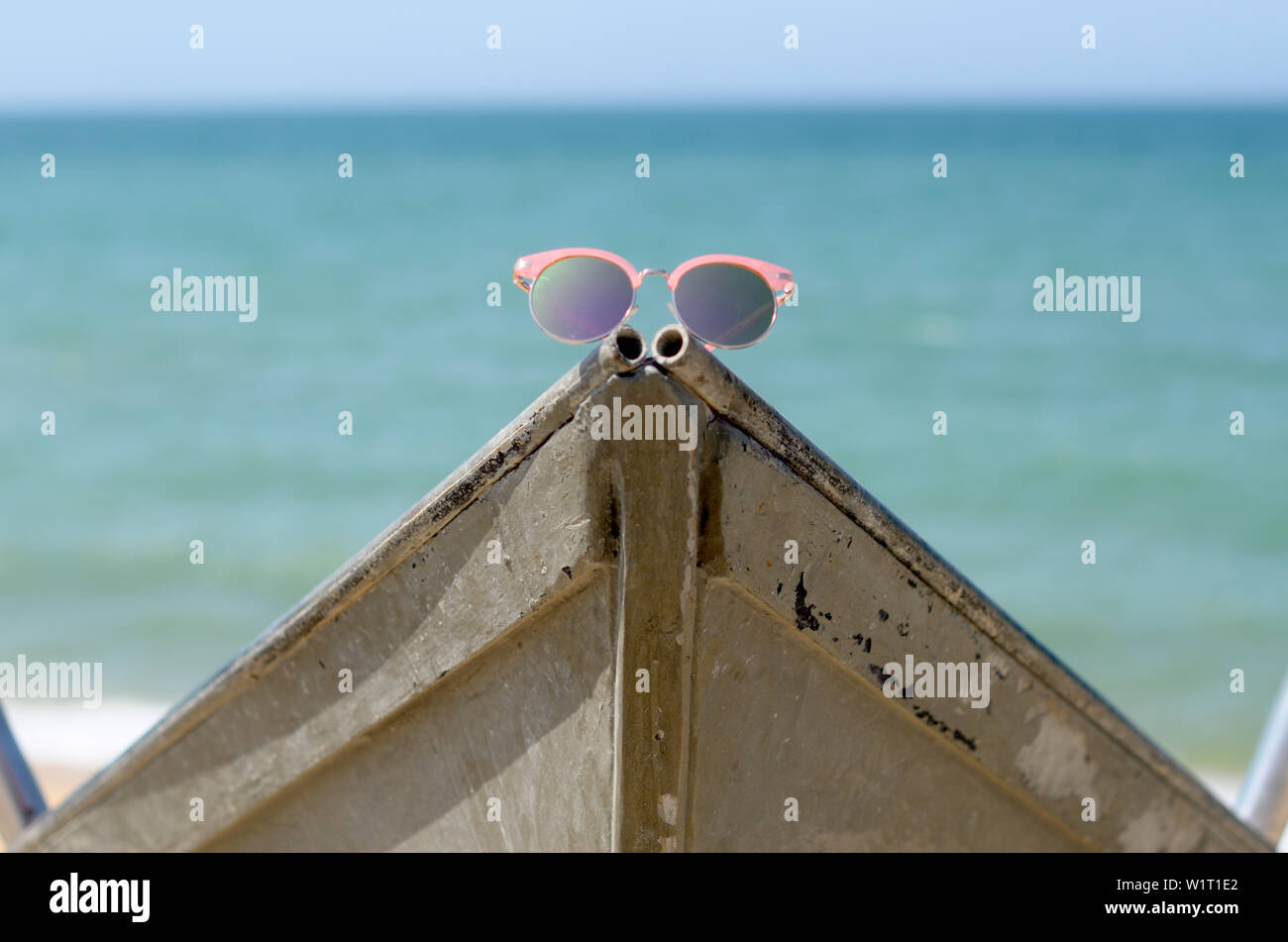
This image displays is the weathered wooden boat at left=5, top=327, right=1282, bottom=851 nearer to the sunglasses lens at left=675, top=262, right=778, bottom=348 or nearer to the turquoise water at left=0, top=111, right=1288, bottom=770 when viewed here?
the sunglasses lens at left=675, top=262, right=778, bottom=348

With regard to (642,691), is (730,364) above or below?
above

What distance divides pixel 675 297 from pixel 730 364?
306 inches

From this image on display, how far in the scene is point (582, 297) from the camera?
4.70ft

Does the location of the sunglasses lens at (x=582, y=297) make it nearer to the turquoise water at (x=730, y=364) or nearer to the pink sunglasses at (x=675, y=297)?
the pink sunglasses at (x=675, y=297)

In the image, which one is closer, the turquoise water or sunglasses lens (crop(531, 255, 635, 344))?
sunglasses lens (crop(531, 255, 635, 344))

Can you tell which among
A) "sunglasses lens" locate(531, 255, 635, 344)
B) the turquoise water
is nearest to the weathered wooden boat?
"sunglasses lens" locate(531, 255, 635, 344)

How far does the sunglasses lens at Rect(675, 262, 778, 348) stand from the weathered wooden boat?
0.08 m

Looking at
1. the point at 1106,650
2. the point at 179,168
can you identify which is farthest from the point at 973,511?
the point at 179,168

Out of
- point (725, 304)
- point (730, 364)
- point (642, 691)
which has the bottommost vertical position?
point (642, 691)

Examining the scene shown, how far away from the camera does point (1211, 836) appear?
76.4 inches

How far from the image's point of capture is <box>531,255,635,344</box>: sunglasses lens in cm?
142

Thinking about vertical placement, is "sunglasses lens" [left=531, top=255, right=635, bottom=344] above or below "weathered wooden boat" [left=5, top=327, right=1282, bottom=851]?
above

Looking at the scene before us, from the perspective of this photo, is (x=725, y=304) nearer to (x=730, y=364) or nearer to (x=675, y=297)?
(x=675, y=297)

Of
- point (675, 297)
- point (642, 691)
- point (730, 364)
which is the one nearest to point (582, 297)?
point (675, 297)
